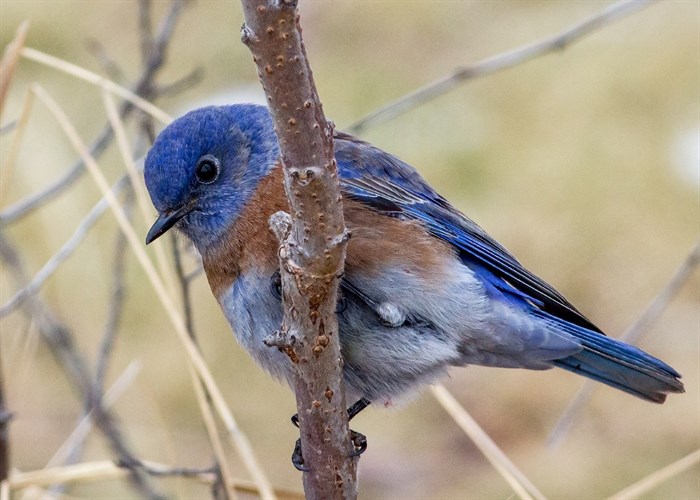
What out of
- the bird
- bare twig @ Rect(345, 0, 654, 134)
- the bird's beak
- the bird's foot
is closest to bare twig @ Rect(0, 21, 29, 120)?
the bird

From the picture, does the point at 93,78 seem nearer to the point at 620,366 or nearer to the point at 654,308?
the point at 620,366

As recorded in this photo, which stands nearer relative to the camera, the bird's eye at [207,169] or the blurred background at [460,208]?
the bird's eye at [207,169]

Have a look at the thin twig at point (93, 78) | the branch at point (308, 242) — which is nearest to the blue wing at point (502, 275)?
the thin twig at point (93, 78)

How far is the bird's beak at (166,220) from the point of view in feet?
11.4

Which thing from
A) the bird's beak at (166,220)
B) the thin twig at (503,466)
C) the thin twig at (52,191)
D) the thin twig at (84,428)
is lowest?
the thin twig at (84,428)

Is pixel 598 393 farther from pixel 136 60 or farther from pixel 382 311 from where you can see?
pixel 136 60

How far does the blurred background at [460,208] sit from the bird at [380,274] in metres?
1.00

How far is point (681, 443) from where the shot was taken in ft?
16.3

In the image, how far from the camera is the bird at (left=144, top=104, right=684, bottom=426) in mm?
3371

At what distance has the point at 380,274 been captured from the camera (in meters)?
3.38

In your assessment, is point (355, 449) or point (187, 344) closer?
point (355, 449)

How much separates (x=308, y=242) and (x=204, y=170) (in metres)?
1.20

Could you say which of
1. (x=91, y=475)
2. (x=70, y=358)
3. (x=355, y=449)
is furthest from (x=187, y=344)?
(x=70, y=358)

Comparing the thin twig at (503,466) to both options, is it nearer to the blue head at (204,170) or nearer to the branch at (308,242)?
the branch at (308,242)
